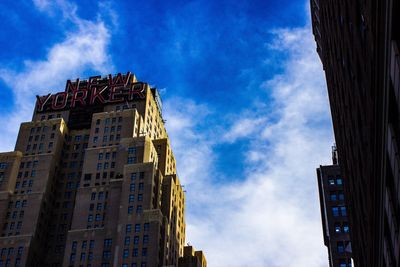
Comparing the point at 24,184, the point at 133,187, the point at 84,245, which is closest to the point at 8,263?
the point at 84,245

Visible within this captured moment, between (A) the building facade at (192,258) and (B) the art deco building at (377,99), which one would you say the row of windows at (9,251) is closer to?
(A) the building facade at (192,258)

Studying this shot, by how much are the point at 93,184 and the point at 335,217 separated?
62.2m

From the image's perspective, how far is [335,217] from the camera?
122062 millimetres

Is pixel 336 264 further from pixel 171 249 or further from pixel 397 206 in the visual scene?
pixel 397 206

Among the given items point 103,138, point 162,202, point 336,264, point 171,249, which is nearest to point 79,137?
point 103,138

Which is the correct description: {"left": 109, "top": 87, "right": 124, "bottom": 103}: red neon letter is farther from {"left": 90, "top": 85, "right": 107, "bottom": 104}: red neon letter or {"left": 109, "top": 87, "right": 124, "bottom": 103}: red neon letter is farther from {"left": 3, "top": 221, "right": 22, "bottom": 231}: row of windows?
{"left": 3, "top": 221, "right": 22, "bottom": 231}: row of windows

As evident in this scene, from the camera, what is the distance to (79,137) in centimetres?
16700

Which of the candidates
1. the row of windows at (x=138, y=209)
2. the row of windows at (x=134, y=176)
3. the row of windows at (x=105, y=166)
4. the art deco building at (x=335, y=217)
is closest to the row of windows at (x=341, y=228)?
the art deco building at (x=335, y=217)

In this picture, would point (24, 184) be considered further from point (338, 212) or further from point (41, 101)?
point (338, 212)

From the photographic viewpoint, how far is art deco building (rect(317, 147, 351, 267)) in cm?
11581

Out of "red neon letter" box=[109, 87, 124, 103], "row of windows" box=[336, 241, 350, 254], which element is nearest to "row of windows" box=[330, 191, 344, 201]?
"row of windows" box=[336, 241, 350, 254]

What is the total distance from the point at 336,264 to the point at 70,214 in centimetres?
7213

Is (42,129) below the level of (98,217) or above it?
above

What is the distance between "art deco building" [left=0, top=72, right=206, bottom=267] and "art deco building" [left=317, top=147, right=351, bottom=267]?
3733 cm
